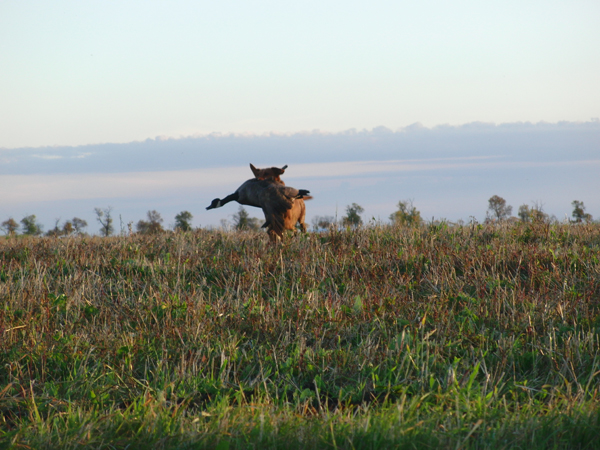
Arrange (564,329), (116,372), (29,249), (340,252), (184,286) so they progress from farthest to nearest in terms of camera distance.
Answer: (29,249)
(340,252)
(184,286)
(564,329)
(116,372)

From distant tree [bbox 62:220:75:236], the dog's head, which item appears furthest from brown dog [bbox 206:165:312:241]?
distant tree [bbox 62:220:75:236]

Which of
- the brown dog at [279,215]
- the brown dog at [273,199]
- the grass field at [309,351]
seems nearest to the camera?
the grass field at [309,351]

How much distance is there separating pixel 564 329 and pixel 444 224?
16.6 feet

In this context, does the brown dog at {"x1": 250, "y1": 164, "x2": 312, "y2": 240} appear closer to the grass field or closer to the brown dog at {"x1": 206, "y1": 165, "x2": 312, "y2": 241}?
the brown dog at {"x1": 206, "y1": 165, "x2": 312, "y2": 241}

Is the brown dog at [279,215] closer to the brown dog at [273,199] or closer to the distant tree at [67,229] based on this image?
the brown dog at [273,199]

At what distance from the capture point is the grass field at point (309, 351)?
3088mm

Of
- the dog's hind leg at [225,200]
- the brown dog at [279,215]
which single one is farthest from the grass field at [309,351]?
the dog's hind leg at [225,200]

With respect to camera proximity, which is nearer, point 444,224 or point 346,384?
point 346,384

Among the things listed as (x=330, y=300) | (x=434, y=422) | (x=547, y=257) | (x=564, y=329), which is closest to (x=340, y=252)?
(x=330, y=300)

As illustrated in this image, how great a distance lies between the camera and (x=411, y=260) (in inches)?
284

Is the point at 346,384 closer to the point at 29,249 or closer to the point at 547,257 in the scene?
the point at 547,257

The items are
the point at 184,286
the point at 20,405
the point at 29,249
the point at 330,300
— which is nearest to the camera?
the point at 20,405

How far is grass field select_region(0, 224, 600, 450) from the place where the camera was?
3.09 metres

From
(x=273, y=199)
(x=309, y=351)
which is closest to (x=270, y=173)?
(x=273, y=199)
